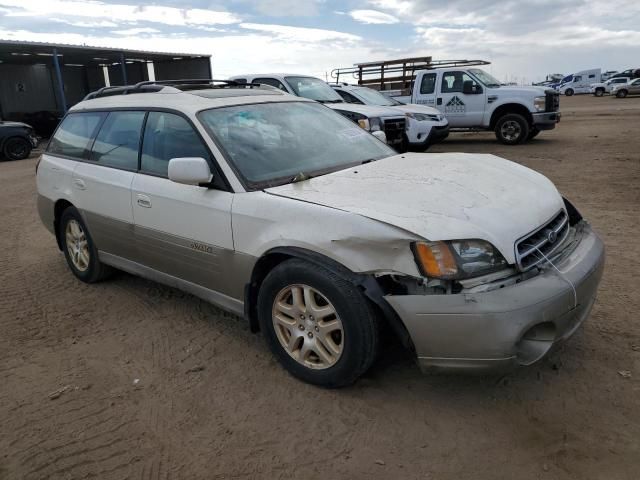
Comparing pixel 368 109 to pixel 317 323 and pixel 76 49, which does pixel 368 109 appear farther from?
pixel 76 49

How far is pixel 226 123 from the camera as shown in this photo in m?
3.39

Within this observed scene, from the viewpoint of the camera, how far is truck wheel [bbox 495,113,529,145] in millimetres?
12695

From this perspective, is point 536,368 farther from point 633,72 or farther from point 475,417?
point 633,72

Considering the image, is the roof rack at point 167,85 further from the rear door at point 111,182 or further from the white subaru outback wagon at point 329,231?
the rear door at point 111,182

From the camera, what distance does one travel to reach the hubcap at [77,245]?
4.56 metres

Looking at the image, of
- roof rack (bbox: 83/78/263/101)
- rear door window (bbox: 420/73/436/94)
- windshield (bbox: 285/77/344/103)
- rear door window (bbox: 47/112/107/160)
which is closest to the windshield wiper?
roof rack (bbox: 83/78/263/101)

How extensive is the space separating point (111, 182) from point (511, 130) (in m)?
11.5

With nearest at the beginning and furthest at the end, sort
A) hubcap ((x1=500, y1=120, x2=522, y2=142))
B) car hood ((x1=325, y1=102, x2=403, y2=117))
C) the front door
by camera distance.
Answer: car hood ((x1=325, y1=102, x2=403, y2=117)) < hubcap ((x1=500, y1=120, x2=522, y2=142)) < the front door

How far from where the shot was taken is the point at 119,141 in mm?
4000

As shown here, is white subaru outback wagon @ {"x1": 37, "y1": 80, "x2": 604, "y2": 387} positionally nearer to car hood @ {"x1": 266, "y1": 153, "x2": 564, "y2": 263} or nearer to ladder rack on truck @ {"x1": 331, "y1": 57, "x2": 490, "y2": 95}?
car hood @ {"x1": 266, "y1": 153, "x2": 564, "y2": 263}

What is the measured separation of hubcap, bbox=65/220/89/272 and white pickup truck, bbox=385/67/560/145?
36.1 feet

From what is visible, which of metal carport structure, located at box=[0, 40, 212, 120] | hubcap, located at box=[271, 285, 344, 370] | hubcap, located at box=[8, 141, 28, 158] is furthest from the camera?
metal carport structure, located at box=[0, 40, 212, 120]

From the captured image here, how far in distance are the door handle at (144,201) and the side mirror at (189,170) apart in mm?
689

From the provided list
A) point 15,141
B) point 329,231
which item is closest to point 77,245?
point 329,231
